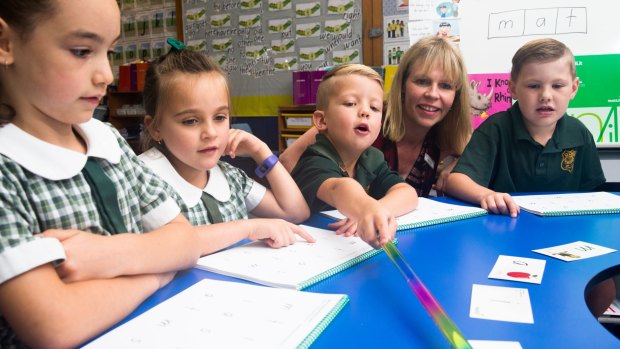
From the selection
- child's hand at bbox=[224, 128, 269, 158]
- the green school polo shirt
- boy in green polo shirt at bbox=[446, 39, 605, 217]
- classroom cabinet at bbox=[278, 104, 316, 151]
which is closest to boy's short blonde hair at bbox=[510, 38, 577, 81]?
boy in green polo shirt at bbox=[446, 39, 605, 217]

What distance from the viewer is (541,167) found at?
1.58 metres

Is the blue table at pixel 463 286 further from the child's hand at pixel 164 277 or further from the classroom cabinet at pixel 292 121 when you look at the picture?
the classroom cabinet at pixel 292 121

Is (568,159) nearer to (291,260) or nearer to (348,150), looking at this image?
(348,150)

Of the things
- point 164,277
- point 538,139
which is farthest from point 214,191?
point 538,139

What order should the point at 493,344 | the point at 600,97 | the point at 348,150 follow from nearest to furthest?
the point at 493,344
the point at 348,150
the point at 600,97

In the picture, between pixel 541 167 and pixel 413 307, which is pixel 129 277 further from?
pixel 541 167

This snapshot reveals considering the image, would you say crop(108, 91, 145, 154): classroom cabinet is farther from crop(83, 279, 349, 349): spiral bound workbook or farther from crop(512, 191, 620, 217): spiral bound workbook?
crop(83, 279, 349, 349): spiral bound workbook

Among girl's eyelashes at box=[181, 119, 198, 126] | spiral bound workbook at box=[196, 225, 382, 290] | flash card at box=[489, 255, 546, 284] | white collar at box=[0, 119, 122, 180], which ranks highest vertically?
girl's eyelashes at box=[181, 119, 198, 126]

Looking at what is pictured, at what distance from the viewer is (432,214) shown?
43.9 inches

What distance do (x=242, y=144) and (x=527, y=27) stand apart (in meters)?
1.81

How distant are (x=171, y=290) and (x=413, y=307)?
0.34 m

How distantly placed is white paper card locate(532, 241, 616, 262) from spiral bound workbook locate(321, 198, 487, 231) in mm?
244

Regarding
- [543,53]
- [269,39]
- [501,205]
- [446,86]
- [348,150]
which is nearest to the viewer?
[501,205]

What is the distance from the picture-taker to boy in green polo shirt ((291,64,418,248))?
117 cm
